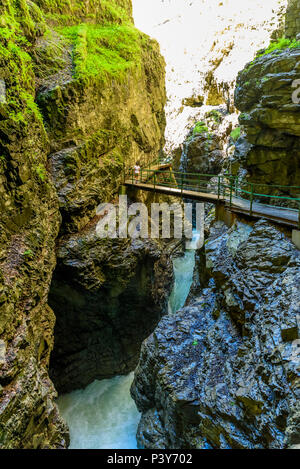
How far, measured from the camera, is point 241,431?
14.6ft

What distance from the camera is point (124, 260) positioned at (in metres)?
10.6

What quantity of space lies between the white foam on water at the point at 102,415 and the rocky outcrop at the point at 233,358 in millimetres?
1922

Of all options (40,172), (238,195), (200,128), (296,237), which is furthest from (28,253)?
(200,128)

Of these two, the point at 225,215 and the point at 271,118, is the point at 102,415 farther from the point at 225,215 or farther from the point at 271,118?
the point at 271,118

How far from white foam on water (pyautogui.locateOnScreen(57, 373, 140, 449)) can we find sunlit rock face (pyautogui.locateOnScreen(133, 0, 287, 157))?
25386mm

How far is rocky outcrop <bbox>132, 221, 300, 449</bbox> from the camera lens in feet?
13.1

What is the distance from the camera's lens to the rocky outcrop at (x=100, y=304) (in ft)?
32.0

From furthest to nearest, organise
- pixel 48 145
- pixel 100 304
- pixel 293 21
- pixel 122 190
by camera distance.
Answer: pixel 122 190 < pixel 293 21 < pixel 100 304 < pixel 48 145

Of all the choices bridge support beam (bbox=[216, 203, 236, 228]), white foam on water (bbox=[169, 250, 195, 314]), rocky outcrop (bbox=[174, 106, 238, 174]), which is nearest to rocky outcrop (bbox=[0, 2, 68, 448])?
bridge support beam (bbox=[216, 203, 236, 228])

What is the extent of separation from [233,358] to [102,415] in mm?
8255

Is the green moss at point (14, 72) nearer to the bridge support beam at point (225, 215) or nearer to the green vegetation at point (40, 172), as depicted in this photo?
the green vegetation at point (40, 172)

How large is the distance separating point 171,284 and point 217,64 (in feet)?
91.7

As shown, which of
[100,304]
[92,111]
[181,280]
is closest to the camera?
[92,111]

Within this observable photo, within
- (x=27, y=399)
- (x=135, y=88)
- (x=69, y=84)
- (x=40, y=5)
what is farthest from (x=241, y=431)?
(x=40, y=5)
